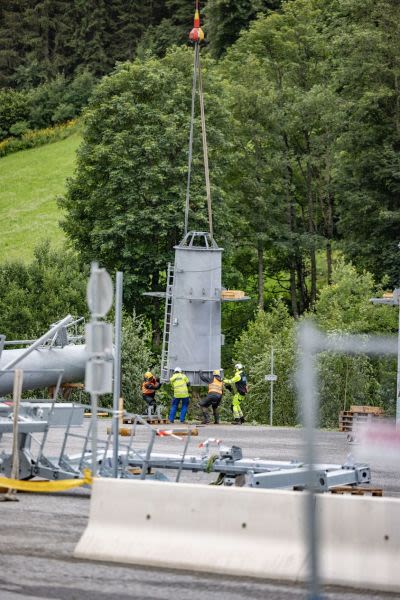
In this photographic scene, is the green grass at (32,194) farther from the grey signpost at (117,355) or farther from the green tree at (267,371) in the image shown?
the grey signpost at (117,355)

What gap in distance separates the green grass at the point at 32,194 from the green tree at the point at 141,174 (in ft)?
53.3

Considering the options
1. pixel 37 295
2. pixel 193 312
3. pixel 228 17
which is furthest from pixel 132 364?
pixel 228 17

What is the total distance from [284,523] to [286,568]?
A: 1.47 feet

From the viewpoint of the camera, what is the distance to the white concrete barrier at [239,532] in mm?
12062

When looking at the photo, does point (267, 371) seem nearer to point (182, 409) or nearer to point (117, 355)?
point (182, 409)

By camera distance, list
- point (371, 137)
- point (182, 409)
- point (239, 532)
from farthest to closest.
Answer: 1. point (371, 137)
2. point (182, 409)
3. point (239, 532)

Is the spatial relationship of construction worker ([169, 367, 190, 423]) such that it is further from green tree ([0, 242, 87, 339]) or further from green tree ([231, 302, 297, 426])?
green tree ([0, 242, 87, 339])

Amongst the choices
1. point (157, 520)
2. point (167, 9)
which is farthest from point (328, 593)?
point (167, 9)

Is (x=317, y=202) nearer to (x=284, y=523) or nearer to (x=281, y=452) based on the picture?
(x=281, y=452)

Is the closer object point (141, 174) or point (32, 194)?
point (141, 174)

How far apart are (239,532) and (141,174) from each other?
4684 centimetres

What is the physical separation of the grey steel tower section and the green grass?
35.8 metres

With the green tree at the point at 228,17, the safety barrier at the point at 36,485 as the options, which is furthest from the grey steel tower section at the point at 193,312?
the green tree at the point at 228,17

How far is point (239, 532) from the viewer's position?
12766mm
